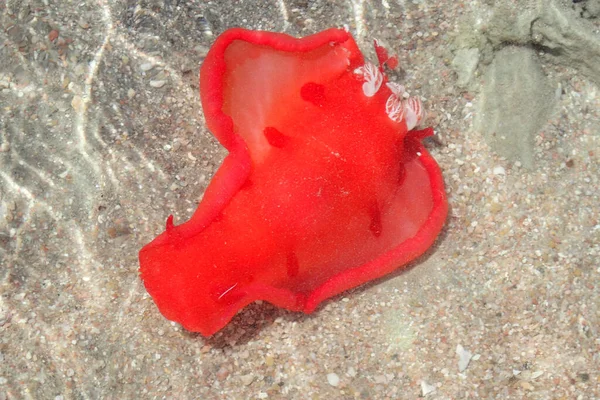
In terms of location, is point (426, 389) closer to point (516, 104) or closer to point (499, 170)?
point (499, 170)

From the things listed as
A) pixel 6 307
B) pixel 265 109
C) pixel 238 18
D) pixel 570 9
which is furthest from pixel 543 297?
pixel 6 307

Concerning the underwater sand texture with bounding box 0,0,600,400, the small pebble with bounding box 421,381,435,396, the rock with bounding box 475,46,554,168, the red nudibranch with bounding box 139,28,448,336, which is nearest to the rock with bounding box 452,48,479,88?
the underwater sand texture with bounding box 0,0,600,400

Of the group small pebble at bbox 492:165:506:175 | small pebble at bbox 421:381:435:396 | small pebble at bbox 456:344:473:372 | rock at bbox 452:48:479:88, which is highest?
rock at bbox 452:48:479:88

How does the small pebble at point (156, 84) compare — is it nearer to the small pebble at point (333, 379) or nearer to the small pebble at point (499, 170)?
the small pebble at point (333, 379)

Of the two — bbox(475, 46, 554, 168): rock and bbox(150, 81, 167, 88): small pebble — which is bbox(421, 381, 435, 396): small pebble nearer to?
bbox(475, 46, 554, 168): rock

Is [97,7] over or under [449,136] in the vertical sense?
over

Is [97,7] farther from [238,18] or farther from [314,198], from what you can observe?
[314,198]
